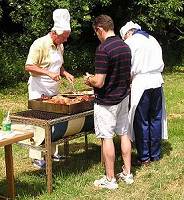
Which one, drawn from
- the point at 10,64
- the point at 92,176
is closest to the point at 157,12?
the point at 10,64

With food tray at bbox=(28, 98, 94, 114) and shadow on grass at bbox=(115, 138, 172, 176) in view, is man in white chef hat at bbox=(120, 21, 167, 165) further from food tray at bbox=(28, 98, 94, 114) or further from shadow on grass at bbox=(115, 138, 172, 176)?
food tray at bbox=(28, 98, 94, 114)

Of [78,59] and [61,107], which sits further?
[78,59]

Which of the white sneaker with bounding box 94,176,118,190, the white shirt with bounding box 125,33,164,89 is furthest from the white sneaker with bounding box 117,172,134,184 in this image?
the white shirt with bounding box 125,33,164,89

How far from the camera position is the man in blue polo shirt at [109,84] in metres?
5.32

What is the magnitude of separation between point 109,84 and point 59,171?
1.57 meters

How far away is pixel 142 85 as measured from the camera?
6289 mm

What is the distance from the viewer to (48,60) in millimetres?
6148

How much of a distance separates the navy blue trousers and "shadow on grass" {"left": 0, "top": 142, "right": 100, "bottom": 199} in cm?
70

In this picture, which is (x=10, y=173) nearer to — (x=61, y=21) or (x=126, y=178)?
(x=126, y=178)

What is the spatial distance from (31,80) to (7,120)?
3.77ft

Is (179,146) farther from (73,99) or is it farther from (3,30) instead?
(3,30)

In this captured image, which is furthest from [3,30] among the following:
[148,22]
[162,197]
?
[162,197]

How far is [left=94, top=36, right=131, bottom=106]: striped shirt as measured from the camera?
530 cm

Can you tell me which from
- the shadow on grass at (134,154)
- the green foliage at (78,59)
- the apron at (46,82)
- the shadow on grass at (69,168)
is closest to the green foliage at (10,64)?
the green foliage at (78,59)
